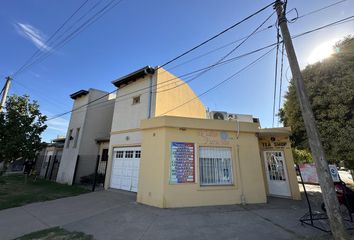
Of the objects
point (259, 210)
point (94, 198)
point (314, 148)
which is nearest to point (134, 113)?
point (94, 198)

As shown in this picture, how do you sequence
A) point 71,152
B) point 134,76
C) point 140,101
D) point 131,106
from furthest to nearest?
1. point 71,152
2. point 134,76
3. point 131,106
4. point 140,101

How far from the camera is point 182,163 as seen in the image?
7.75 metres

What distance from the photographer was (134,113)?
468 inches

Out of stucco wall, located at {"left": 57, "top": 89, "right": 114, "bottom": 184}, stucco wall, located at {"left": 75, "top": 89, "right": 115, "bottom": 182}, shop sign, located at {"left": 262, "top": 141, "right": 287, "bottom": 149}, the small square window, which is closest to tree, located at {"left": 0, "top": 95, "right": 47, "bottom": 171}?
stucco wall, located at {"left": 57, "top": 89, "right": 114, "bottom": 184}

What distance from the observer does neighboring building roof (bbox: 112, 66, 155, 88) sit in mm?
11566

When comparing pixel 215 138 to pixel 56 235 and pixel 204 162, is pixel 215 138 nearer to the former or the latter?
pixel 204 162

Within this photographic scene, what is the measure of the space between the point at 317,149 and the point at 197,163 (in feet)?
14.5

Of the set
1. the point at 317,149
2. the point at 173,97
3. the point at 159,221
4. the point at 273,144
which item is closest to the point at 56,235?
the point at 159,221

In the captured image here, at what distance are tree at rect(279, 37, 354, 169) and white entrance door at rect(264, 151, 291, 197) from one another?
1.84 meters

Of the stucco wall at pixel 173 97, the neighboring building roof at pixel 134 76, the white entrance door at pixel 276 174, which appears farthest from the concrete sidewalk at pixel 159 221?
the neighboring building roof at pixel 134 76

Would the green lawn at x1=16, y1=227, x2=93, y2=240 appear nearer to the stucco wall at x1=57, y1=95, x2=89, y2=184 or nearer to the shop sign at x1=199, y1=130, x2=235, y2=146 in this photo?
the shop sign at x1=199, y1=130, x2=235, y2=146

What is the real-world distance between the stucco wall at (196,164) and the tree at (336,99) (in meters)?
3.61

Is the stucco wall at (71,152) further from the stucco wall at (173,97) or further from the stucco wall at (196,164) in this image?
the stucco wall at (196,164)

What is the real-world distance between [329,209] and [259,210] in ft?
10.2
